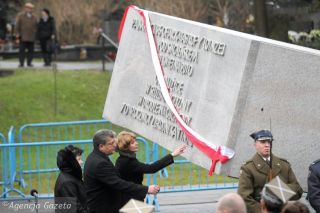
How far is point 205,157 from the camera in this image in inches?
428

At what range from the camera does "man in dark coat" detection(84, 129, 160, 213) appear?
32.7 feet

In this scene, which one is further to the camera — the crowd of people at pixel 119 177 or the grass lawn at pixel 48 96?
the grass lawn at pixel 48 96

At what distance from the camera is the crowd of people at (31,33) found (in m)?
26.8

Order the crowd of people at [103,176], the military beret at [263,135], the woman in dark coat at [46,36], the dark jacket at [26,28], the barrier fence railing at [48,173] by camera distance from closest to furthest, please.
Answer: the military beret at [263,135] < the crowd of people at [103,176] < the barrier fence railing at [48,173] < the dark jacket at [26,28] < the woman in dark coat at [46,36]

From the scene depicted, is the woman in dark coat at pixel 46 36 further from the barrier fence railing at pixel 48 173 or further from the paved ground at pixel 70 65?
the barrier fence railing at pixel 48 173

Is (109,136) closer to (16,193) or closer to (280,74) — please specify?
(280,74)

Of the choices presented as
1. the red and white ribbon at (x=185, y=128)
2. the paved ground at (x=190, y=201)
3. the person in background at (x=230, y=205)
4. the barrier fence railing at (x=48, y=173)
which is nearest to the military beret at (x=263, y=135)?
→ the red and white ribbon at (x=185, y=128)

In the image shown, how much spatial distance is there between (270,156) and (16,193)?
6376 mm

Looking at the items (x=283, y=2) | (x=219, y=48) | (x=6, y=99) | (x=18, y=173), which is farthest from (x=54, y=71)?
(x=219, y=48)

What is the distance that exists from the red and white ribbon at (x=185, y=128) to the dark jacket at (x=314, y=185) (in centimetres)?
99

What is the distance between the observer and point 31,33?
2673 cm

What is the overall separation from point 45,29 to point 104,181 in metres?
18.2

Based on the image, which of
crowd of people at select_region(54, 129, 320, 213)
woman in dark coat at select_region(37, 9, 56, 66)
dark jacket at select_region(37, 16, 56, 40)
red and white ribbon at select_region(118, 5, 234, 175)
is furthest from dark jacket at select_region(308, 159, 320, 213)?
dark jacket at select_region(37, 16, 56, 40)

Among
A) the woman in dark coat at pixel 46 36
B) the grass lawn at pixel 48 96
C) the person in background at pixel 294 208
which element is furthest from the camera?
the woman in dark coat at pixel 46 36
